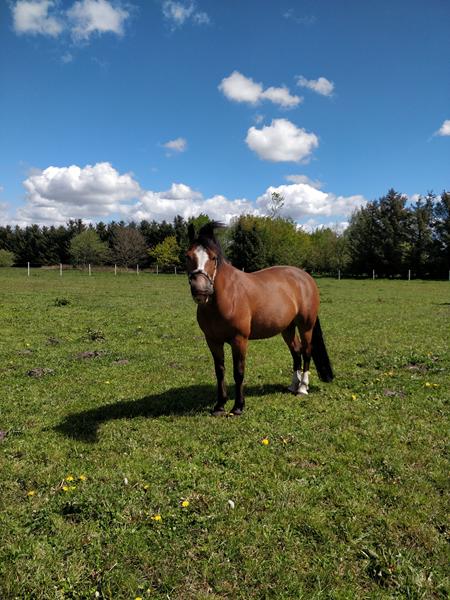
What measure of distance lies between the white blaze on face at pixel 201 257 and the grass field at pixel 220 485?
221cm

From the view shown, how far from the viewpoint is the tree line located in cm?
5453

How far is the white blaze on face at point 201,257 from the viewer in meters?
5.14

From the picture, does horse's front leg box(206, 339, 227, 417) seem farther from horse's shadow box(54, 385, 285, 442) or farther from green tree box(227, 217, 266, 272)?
green tree box(227, 217, 266, 272)

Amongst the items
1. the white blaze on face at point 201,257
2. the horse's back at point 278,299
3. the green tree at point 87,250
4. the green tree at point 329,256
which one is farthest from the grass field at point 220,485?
the green tree at point 87,250

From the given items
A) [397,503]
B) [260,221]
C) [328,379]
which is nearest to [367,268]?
[260,221]

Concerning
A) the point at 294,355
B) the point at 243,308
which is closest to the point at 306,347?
the point at 294,355

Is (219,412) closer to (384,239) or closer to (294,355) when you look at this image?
(294,355)

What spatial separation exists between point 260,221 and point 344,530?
59802mm

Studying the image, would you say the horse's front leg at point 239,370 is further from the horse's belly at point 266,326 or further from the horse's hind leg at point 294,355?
the horse's hind leg at point 294,355

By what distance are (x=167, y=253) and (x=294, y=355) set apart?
5927 centimetres

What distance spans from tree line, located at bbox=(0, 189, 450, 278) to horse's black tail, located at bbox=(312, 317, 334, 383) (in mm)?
42850

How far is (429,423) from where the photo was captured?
18.0 feet

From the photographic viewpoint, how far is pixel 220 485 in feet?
13.4

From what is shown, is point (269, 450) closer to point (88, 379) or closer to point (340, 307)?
point (88, 379)
